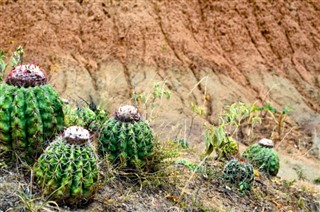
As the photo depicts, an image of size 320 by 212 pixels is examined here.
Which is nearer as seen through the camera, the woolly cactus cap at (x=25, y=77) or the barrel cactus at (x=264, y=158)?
the woolly cactus cap at (x=25, y=77)

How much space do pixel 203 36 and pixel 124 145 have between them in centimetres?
745

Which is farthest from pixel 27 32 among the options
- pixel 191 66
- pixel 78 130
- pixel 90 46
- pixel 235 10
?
pixel 78 130

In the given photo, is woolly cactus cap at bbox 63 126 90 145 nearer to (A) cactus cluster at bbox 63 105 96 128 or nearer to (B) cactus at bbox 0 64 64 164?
(B) cactus at bbox 0 64 64 164

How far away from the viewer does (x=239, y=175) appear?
509 centimetres

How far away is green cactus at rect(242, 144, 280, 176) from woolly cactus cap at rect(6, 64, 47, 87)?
2909mm

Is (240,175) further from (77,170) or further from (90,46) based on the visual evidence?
(90,46)

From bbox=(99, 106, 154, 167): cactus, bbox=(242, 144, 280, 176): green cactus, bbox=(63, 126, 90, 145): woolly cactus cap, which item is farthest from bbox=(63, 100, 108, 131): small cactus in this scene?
bbox=(242, 144, 280, 176): green cactus

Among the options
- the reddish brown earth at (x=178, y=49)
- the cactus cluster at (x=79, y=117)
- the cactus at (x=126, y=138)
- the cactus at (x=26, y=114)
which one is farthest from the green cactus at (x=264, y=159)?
the reddish brown earth at (x=178, y=49)

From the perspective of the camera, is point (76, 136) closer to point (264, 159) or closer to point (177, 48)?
point (264, 159)

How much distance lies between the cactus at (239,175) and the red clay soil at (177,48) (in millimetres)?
4676

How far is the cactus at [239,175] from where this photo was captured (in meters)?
5.07

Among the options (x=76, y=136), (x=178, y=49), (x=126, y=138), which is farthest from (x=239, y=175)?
(x=178, y=49)

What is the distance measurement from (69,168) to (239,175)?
1.97 metres

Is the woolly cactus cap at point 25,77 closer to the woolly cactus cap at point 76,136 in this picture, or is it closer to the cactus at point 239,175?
the woolly cactus cap at point 76,136
